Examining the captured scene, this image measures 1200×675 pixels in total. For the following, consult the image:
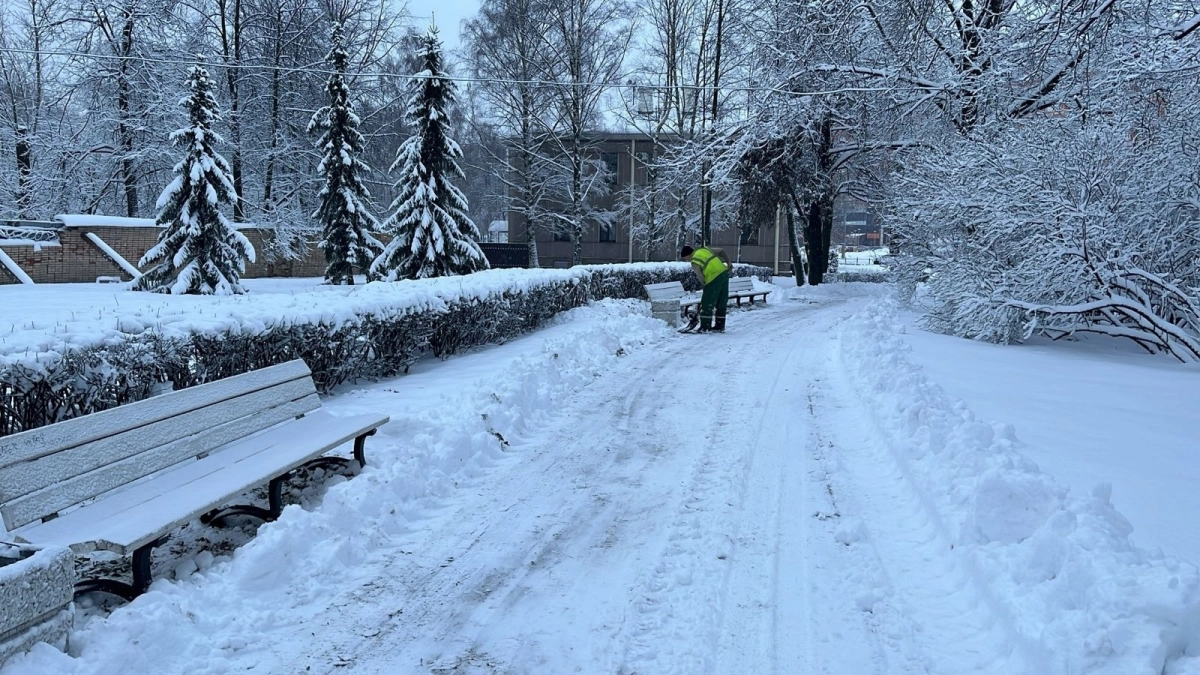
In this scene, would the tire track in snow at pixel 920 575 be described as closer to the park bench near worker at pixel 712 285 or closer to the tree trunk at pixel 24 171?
the park bench near worker at pixel 712 285

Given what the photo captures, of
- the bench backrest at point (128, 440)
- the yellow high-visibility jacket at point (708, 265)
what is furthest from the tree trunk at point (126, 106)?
the bench backrest at point (128, 440)

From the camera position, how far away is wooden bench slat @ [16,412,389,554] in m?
3.34

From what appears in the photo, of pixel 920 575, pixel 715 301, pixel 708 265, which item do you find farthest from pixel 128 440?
pixel 715 301

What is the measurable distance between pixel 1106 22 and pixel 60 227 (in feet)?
89.2

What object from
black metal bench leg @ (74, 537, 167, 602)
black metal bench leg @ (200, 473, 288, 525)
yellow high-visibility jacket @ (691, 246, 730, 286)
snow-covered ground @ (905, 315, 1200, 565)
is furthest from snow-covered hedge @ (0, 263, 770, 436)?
snow-covered ground @ (905, 315, 1200, 565)

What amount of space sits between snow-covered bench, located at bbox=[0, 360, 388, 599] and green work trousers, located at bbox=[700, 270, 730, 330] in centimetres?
1012

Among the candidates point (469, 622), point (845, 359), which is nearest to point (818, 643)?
point (469, 622)

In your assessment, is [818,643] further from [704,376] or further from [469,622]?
[704,376]

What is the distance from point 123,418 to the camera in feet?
13.1

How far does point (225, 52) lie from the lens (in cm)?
2989

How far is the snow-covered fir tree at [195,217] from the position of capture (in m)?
20.3

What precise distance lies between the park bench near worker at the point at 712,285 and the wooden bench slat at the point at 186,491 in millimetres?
10072

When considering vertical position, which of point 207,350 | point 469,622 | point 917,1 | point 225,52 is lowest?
point 469,622

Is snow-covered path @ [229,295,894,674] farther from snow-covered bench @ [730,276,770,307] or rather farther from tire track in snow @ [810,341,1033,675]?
snow-covered bench @ [730,276,770,307]
